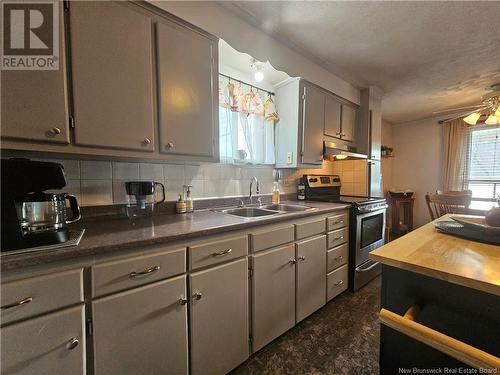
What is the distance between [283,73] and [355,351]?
7.49ft

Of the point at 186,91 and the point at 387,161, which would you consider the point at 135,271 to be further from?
the point at 387,161

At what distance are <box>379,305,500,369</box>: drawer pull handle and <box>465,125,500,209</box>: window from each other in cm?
414

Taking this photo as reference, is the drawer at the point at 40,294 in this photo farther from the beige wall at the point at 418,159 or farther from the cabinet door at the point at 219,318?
the beige wall at the point at 418,159

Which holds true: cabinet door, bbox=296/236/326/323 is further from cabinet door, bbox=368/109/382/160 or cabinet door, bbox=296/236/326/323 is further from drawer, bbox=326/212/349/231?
cabinet door, bbox=368/109/382/160

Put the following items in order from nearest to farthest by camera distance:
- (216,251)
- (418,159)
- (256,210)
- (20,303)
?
(20,303) < (216,251) < (256,210) < (418,159)

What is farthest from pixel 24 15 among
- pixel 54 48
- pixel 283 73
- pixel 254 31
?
pixel 283 73

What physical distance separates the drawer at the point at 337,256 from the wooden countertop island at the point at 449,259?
2.98 ft

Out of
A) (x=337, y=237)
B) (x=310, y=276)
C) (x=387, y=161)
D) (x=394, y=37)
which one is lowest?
(x=310, y=276)

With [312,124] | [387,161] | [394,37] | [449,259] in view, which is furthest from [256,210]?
[387,161]

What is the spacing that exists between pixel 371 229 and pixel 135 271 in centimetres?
230

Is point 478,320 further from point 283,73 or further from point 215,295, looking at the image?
point 283,73

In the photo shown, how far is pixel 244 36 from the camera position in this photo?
59.1 inches

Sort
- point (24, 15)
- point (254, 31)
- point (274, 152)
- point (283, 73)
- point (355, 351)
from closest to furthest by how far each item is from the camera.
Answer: point (24, 15) → point (355, 351) → point (254, 31) → point (283, 73) → point (274, 152)

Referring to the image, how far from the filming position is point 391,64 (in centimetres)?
208
